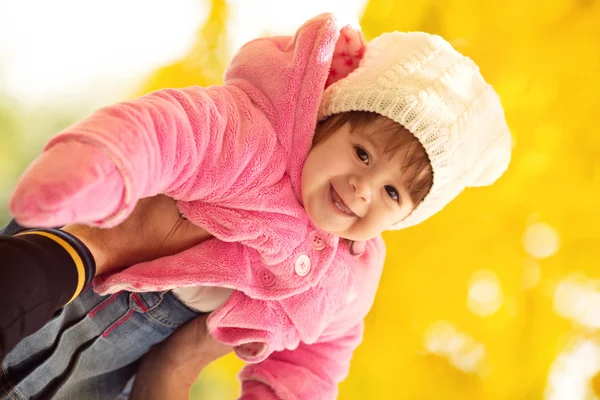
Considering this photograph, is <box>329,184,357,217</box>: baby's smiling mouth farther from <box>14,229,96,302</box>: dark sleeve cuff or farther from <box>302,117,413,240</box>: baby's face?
<box>14,229,96,302</box>: dark sleeve cuff

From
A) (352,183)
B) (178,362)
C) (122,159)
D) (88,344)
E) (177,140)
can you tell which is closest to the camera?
(122,159)

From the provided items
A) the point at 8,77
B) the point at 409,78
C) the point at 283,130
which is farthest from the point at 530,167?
the point at 8,77

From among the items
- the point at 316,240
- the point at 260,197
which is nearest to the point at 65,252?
the point at 260,197

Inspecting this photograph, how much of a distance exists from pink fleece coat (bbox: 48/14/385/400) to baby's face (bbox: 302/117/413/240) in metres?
0.03

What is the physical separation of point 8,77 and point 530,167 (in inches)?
42.4

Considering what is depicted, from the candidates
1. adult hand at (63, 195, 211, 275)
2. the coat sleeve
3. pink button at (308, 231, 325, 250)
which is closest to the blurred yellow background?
the coat sleeve

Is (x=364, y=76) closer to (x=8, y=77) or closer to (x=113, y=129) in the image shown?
(x=113, y=129)

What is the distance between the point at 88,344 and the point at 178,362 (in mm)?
176

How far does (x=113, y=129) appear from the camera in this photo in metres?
0.56

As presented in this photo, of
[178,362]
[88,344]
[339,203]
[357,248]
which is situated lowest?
[178,362]

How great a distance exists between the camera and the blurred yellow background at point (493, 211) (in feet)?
3.85

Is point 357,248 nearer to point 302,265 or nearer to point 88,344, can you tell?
point 302,265

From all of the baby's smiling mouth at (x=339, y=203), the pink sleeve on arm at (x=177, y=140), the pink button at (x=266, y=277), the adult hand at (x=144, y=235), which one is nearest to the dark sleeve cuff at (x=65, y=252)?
the adult hand at (x=144, y=235)

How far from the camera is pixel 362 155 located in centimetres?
83
